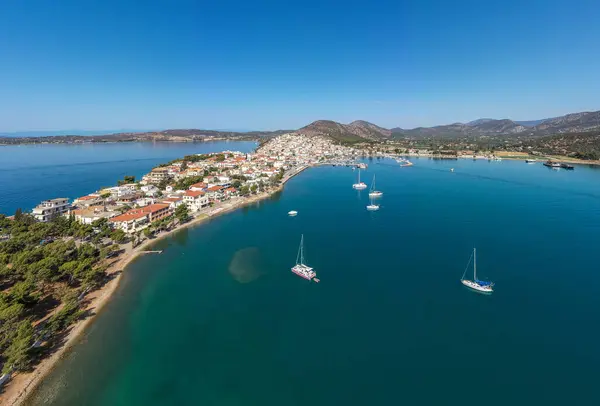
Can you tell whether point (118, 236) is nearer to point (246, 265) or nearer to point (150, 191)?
point (246, 265)

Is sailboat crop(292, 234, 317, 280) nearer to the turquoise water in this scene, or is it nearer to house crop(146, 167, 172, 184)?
the turquoise water

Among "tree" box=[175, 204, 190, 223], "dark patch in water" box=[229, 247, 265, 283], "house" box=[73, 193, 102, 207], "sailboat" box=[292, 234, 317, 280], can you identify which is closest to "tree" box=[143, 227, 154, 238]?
"tree" box=[175, 204, 190, 223]

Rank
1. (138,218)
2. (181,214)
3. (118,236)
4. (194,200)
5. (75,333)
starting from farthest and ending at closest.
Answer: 1. (194,200)
2. (181,214)
3. (138,218)
4. (118,236)
5. (75,333)

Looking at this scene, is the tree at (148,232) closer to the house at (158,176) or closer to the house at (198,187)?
the house at (198,187)

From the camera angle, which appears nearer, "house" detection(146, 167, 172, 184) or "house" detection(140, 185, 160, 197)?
"house" detection(140, 185, 160, 197)

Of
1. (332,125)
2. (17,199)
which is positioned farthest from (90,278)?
(332,125)

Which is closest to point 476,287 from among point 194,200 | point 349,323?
point 349,323
